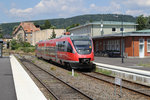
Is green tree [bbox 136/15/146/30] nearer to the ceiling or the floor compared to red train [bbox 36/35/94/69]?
nearer to the ceiling

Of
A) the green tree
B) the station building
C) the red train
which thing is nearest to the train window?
the red train

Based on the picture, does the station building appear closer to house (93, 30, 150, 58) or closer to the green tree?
house (93, 30, 150, 58)

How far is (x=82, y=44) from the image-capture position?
63.7ft

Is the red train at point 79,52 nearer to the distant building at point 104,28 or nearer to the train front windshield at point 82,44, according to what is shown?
the train front windshield at point 82,44

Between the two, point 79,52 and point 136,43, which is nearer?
point 79,52

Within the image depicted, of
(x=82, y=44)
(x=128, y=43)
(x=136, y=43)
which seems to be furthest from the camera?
(x=128, y=43)

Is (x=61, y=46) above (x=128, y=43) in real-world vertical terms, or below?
below

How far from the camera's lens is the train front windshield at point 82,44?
1899cm

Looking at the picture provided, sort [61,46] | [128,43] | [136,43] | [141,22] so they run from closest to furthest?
[61,46] → [136,43] → [128,43] → [141,22]

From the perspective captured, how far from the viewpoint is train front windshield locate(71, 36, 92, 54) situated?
18992mm

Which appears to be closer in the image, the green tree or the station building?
the station building

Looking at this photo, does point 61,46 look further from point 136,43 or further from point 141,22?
point 141,22

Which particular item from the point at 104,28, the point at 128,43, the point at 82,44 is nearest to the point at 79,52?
the point at 82,44

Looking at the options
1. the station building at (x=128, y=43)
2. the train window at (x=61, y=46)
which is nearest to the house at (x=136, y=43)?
the station building at (x=128, y=43)
